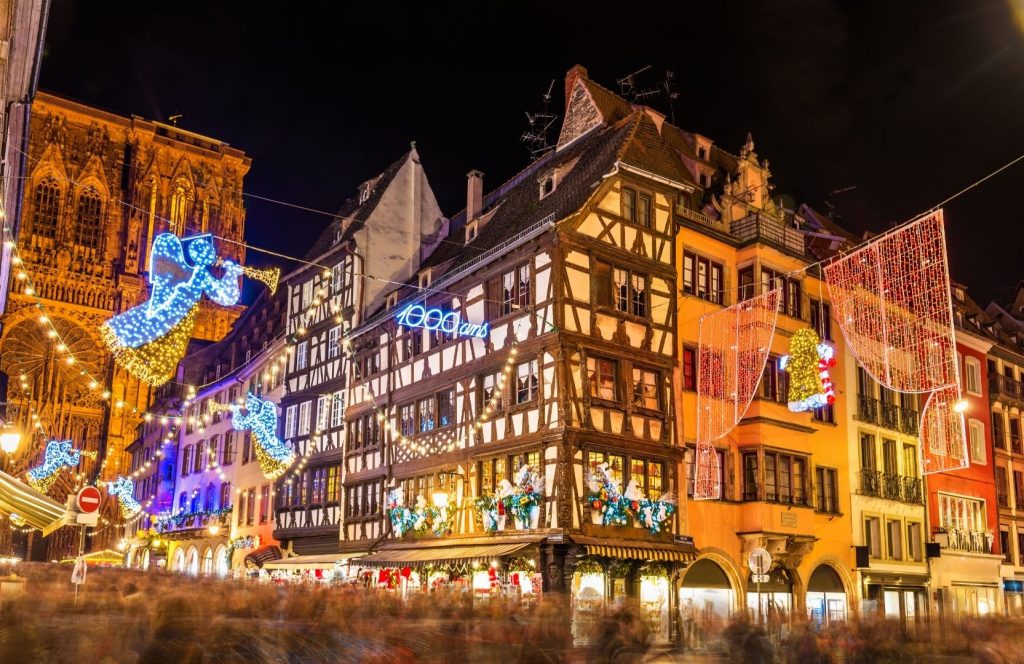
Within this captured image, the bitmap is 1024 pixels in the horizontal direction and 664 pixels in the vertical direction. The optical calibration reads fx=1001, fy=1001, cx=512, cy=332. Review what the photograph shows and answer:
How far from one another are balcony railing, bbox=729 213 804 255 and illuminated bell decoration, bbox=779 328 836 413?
3.32m

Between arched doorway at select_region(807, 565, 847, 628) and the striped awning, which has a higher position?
the striped awning

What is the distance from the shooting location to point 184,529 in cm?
4734

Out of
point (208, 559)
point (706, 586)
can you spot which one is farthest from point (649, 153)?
point (208, 559)

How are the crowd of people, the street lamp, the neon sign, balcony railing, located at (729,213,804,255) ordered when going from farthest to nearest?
balcony railing, located at (729,213,804,255) → the neon sign → the street lamp → the crowd of people

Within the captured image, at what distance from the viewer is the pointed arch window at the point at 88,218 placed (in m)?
70.1

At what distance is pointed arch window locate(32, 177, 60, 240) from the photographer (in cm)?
6825

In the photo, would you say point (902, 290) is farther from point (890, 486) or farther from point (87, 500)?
point (87, 500)

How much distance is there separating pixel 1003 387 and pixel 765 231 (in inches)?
623

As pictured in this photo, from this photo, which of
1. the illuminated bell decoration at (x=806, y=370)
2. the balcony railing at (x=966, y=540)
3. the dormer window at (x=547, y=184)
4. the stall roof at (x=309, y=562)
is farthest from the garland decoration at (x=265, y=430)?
the balcony railing at (x=966, y=540)

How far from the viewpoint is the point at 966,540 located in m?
34.2

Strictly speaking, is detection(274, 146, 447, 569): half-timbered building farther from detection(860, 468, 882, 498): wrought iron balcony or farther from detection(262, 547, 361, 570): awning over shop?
detection(860, 468, 882, 498): wrought iron balcony

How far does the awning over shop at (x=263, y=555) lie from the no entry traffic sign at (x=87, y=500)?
67.6 feet

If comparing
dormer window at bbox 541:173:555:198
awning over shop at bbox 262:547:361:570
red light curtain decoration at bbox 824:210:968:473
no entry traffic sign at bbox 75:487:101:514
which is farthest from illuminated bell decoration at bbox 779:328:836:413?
no entry traffic sign at bbox 75:487:101:514

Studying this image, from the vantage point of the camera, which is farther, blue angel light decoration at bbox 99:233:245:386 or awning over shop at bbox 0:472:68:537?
blue angel light decoration at bbox 99:233:245:386
